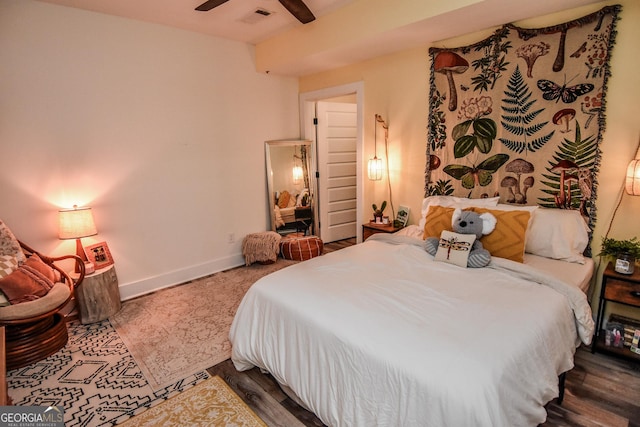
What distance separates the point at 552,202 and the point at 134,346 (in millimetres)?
3496

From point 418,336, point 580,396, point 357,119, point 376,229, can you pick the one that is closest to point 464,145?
point 376,229

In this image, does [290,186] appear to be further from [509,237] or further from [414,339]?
[414,339]

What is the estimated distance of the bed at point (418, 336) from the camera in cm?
131

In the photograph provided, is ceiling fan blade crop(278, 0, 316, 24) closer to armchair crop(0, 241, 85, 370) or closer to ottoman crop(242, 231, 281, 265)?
ottoman crop(242, 231, 281, 265)

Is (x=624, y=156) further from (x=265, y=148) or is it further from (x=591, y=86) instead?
(x=265, y=148)

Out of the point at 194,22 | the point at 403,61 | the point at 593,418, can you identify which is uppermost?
the point at 194,22

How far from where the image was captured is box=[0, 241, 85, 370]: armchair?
2256 millimetres

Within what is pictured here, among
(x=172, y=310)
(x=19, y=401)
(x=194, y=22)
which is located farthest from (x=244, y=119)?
(x=19, y=401)

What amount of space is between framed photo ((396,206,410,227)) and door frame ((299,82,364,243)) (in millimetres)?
587

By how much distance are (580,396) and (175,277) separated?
3.68m

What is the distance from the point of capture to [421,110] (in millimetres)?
3447

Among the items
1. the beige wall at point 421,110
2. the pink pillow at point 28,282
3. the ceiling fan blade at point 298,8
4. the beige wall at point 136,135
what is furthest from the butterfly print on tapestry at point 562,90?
the pink pillow at point 28,282

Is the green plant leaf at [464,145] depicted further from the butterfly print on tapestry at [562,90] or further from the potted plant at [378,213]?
the potted plant at [378,213]

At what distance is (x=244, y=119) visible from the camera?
13.8 ft
